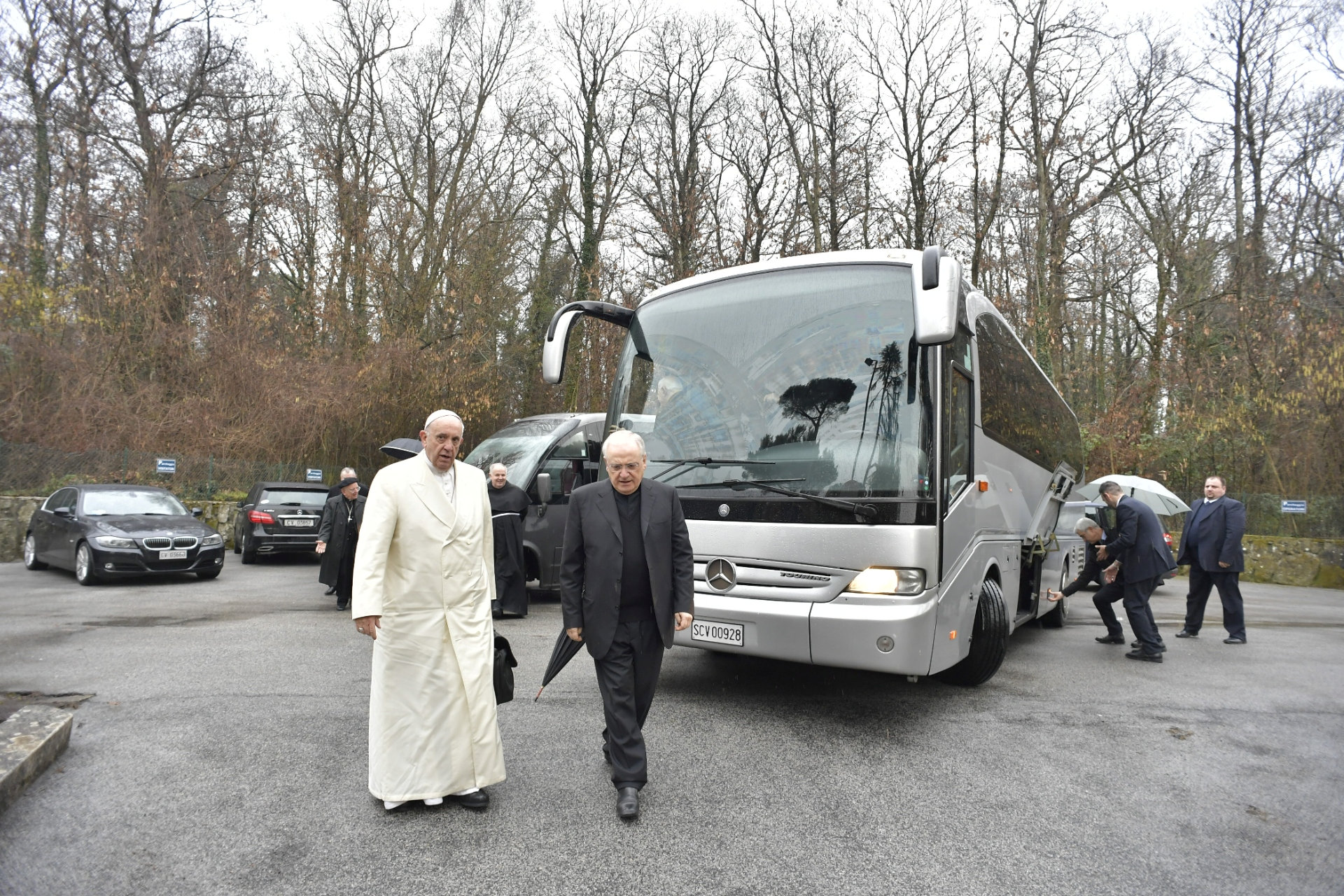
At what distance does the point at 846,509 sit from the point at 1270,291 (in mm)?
22325

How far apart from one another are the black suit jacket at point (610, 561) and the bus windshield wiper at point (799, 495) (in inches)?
52.9

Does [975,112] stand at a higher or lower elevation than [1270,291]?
higher

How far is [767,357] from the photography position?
6129 mm

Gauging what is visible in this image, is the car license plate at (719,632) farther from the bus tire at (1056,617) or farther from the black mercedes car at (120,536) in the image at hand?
the black mercedes car at (120,536)

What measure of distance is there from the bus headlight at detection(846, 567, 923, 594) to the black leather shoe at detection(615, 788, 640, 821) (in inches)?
78.0

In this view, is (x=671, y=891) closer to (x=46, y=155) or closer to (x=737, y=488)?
(x=737, y=488)

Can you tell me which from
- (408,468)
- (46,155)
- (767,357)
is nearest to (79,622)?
(408,468)

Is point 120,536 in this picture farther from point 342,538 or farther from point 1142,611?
point 1142,611

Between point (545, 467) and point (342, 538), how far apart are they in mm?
2628

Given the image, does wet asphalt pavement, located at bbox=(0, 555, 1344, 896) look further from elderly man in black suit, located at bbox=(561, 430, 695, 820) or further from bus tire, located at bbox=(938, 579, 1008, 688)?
elderly man in black suit, located at bbox=(561, 430, 695, 820)

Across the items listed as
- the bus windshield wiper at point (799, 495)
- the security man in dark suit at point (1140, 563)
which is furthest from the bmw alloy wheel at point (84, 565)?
the security man in dark suit at point (1140, 563)

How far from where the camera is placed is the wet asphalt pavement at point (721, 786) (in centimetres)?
353

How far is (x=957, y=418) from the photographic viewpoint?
19.6 ft

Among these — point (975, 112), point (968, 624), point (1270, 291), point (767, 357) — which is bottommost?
point (968, 624)
